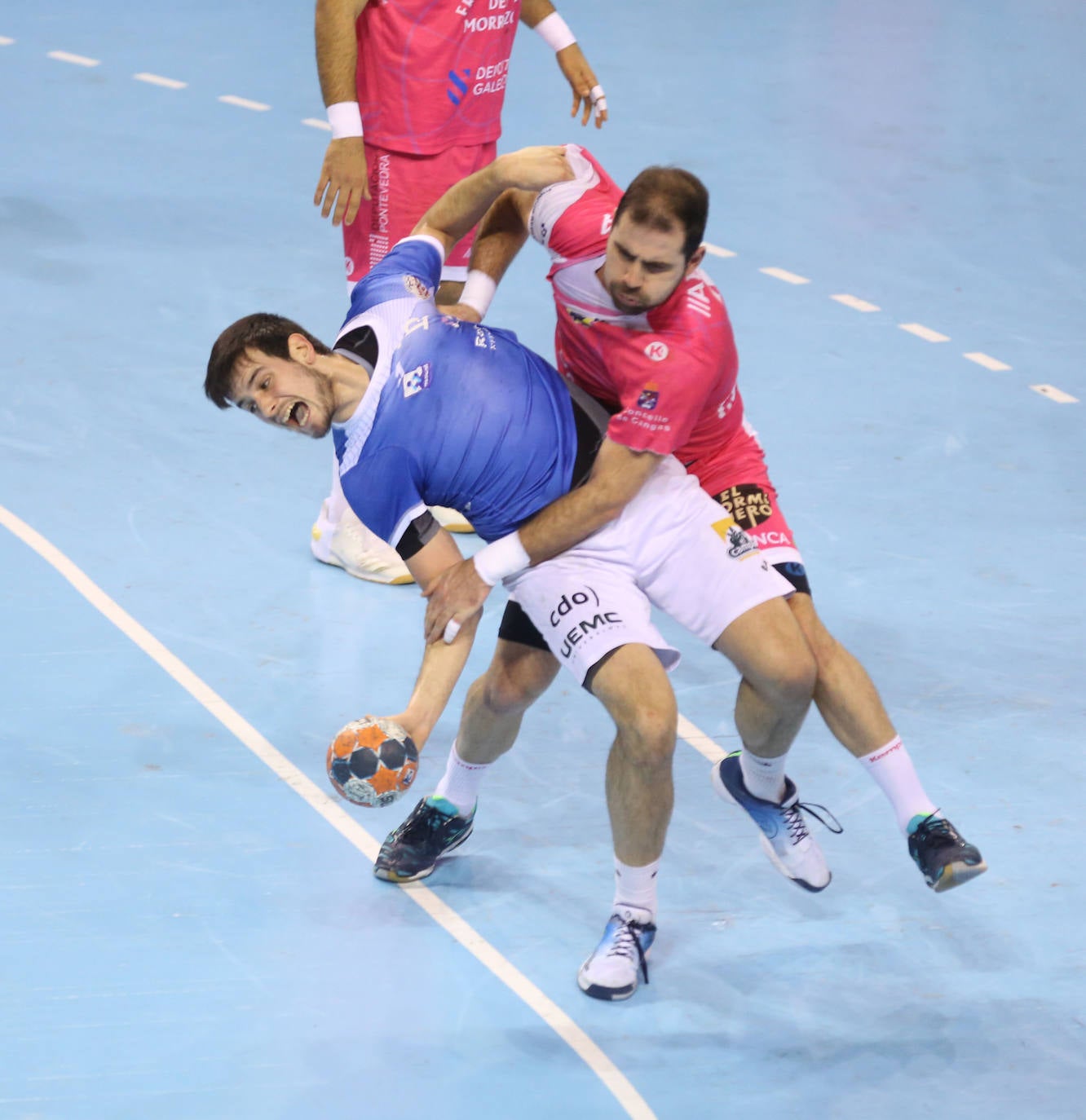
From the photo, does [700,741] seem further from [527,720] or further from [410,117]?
[410,117]

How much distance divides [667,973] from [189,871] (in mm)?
1491

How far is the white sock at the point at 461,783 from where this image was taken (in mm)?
5434

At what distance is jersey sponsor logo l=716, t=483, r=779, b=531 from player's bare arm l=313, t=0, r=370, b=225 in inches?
88.7

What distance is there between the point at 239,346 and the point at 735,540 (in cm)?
152

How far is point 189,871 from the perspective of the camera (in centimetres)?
533

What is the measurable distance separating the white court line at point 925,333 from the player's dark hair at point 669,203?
5044 mm

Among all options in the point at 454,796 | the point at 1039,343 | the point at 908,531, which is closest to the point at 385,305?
the point at 454,796

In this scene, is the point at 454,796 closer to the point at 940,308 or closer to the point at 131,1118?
the point at 131,1118

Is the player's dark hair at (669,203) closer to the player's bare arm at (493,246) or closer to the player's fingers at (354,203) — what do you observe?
the player's bare arm at (493,246)

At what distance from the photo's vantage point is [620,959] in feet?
16.1

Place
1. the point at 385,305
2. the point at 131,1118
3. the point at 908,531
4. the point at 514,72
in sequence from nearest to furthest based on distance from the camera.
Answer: the point at 131,1118 < the point at 385,305 < the point at 908,531 < the point at 514,72

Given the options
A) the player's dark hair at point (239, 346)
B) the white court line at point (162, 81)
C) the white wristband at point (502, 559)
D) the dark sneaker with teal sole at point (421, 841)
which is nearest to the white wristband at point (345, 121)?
the player's dark hair at point (239, 346)

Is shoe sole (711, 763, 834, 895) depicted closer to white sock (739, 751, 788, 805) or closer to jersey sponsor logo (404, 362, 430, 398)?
white sock (739, 751, 788, 805)

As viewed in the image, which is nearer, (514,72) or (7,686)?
(7,686)
